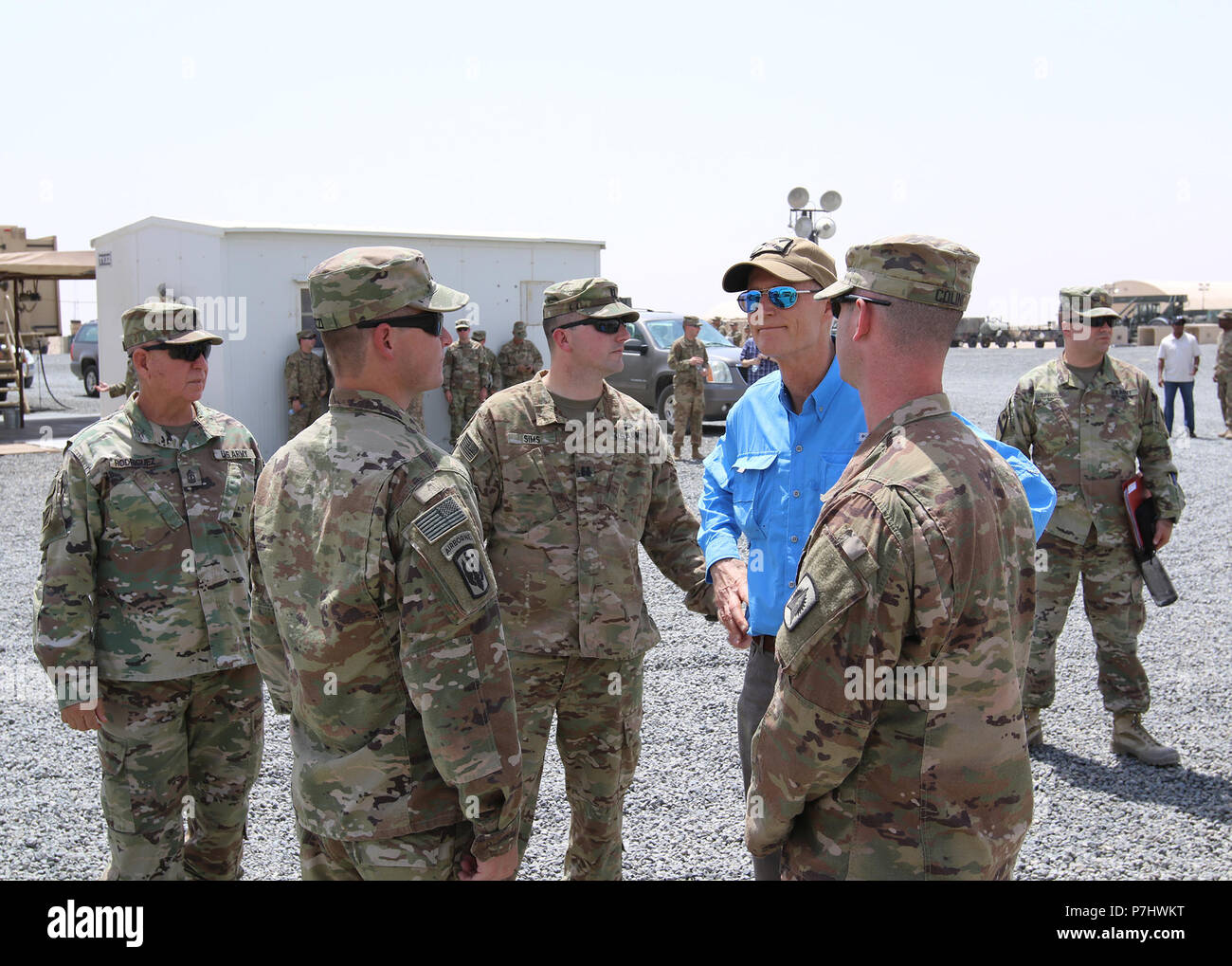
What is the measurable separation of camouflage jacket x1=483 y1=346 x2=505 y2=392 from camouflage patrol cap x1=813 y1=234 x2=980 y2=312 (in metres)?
13.3

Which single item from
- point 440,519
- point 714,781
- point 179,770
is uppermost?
point 440,519

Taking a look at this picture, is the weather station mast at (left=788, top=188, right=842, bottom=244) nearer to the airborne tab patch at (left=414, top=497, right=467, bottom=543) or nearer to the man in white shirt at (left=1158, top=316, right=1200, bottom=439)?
the man in white shirt at (left=1158, top=316, right=1200, bottom=439)

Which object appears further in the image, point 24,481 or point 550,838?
point 24,481

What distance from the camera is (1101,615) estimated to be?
515 centimetres

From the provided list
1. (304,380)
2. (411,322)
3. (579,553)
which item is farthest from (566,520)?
(304,380)

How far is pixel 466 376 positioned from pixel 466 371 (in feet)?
0.28

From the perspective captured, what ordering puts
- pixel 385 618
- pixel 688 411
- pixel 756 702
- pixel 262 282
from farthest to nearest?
pixel 688 411, pixel 262 282, pixel 756 702, pixel 385 618

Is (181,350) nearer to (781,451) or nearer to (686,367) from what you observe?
(781,451)

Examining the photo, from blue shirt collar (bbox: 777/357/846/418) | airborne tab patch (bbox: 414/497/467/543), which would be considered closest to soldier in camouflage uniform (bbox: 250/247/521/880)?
airborne tab patch (bbox: 414/497/467/543)

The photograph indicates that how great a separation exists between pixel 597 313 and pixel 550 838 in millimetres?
2210

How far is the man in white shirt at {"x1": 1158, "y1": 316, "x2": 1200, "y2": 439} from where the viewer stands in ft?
54.0
